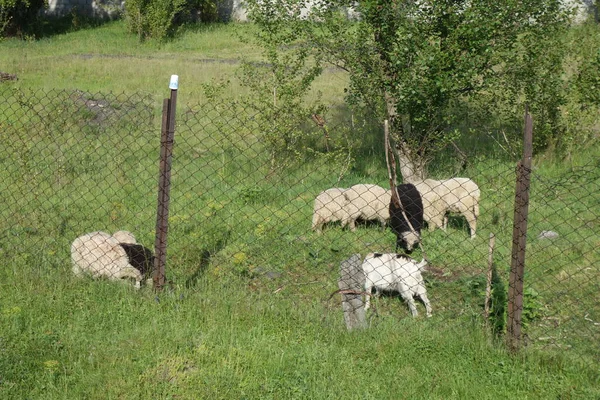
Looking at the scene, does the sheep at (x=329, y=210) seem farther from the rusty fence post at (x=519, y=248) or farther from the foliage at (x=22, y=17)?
the foliage at (x=22, y=17)

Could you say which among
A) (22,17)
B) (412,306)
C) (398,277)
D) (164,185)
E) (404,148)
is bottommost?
(412,306)

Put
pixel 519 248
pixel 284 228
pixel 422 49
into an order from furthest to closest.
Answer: pixel 422 49 → pixel 284 228 → pixel 519 248

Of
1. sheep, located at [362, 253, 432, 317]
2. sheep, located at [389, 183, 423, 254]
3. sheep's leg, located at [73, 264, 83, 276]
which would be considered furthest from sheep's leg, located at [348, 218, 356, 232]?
sheep's leg, located at [73, 264, 83, 276]

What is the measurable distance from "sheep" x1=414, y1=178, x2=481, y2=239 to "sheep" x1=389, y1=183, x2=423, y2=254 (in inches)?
8.1

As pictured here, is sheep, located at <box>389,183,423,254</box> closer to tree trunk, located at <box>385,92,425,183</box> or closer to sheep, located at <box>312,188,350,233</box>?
sheep, located at <box>312,188,350,233</box>

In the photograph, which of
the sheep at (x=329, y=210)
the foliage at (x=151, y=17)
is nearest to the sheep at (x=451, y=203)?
the sheep at (x=329, y=210)

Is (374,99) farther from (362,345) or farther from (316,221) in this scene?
(362,345)

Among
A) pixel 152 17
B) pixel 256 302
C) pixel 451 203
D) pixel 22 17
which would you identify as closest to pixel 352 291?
pixel 256 302

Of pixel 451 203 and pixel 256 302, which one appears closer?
pixel 256 302

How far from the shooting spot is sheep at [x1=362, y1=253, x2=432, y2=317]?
6.49 meters

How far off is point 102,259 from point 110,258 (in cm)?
7

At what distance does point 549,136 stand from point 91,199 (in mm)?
7785

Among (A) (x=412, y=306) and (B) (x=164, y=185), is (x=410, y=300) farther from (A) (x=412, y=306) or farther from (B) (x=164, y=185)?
(B) (x=164, y=185)

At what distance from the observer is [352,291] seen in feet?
19.0
